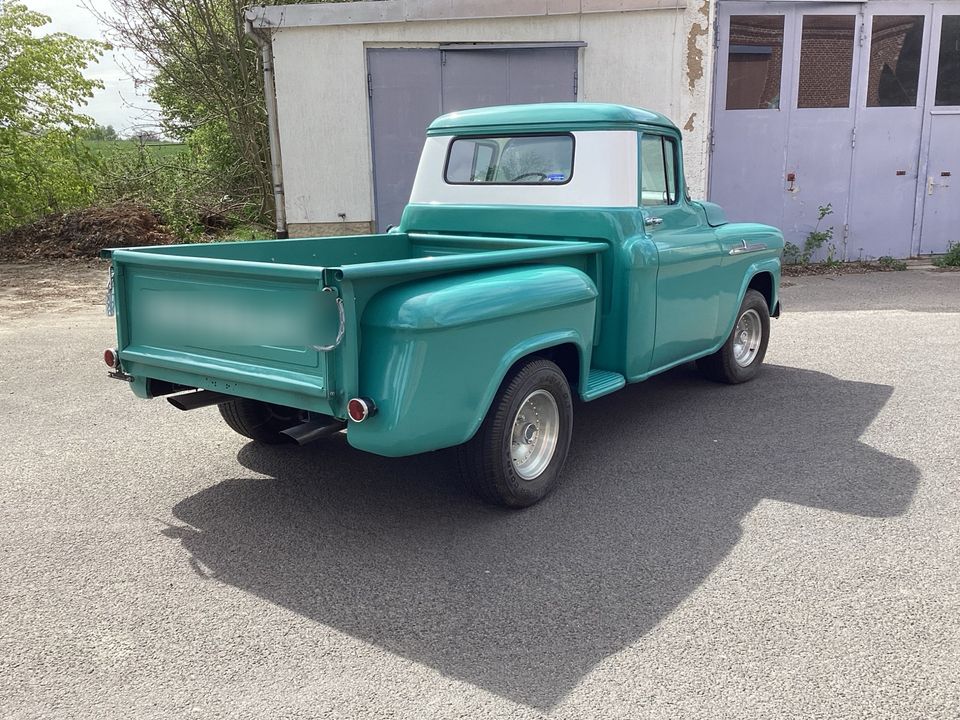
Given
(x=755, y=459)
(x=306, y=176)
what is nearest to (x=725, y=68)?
(x=306, y=176)

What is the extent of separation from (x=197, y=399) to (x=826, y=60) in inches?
410

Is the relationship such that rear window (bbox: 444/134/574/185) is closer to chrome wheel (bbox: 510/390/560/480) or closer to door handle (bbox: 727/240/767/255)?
door handle (bbox: 727/240/767/255)

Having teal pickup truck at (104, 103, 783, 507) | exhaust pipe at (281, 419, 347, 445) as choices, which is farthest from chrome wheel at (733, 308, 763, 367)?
exhaust pipe at (281, 419, 347, 445)

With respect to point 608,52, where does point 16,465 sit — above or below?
below

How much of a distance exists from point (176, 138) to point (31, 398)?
12.3 metres

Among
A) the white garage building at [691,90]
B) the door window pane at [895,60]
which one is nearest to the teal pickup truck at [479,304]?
the white garage building at [691,90]

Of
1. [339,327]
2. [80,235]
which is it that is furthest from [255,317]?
[80,235]

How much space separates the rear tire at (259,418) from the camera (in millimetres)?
4660

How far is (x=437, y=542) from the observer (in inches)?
147

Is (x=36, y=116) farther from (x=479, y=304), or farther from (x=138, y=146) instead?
(x=479, y=304)

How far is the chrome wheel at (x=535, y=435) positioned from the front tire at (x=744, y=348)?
230 centimetres

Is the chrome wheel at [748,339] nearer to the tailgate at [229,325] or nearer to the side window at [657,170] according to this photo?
the side window at [657,170]

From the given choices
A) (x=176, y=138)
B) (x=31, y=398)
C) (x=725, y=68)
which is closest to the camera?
(x=31, y=398)

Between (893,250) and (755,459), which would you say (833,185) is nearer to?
(893,250)
